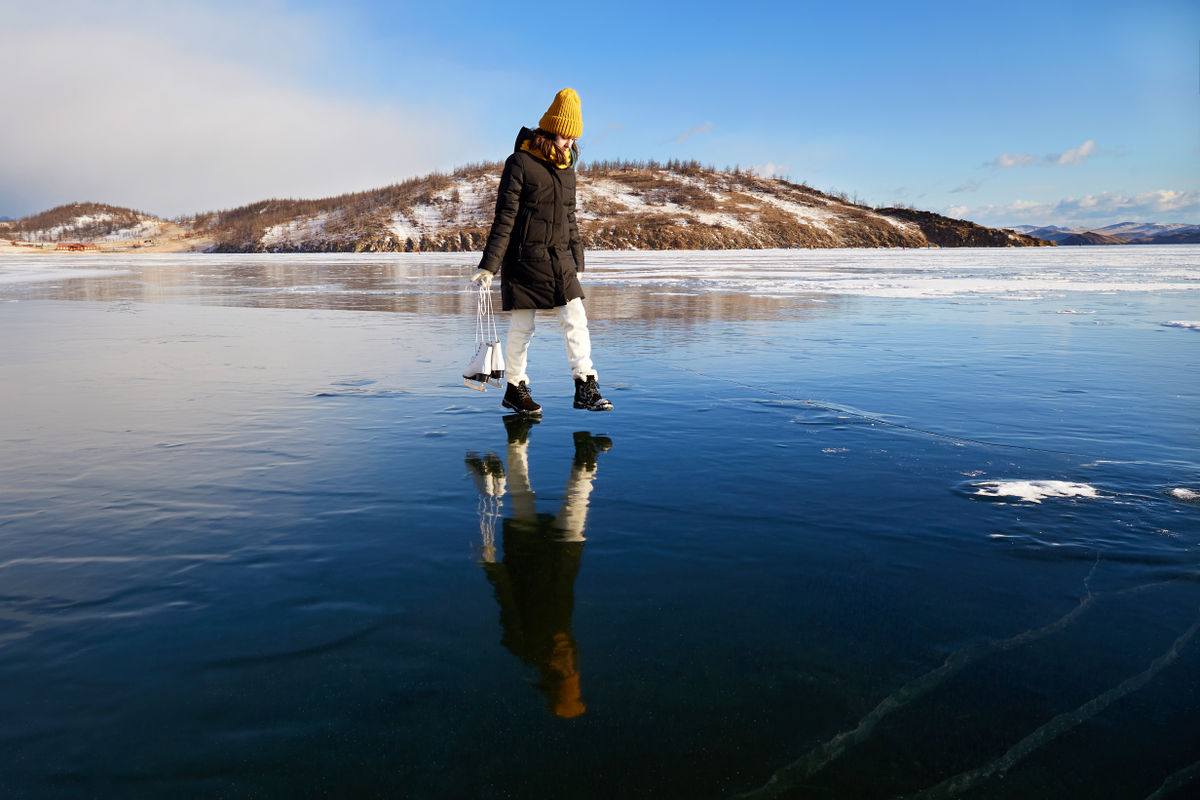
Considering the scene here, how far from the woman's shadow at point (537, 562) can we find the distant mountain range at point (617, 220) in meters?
94.2

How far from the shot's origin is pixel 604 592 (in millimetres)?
2584

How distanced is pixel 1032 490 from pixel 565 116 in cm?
377

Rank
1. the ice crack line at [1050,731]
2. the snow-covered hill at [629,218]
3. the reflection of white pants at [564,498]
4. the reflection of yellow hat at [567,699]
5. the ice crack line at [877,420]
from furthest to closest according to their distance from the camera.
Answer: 1. the snow-covered hill at [629,218]
2. the ice crack line at [877,420]
3. the reflection of white pants at [564,498]
4. the reflection of yellow hat at [567,699]
5. the ice crack line at [1050,731]

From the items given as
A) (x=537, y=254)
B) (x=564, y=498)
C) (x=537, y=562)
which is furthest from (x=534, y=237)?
(x=537, y=562)

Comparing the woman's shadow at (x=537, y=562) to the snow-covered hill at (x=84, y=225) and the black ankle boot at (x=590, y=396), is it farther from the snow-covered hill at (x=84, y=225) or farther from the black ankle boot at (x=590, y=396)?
the snow-covered hill at (x=84, y=225)

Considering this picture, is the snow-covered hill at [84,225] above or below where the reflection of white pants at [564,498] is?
above

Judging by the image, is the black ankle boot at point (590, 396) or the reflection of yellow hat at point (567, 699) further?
the black ankle boot at point (590, 396)

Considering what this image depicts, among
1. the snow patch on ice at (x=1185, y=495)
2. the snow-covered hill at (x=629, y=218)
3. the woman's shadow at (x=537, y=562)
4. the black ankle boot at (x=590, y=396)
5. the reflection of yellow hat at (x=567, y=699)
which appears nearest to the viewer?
the reflection of yellow hat at (x=567, y=699)

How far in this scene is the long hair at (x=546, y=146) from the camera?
17.8 feet

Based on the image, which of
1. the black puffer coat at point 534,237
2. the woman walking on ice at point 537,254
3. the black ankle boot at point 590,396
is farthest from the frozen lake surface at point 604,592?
the black puffer coat at point 534,237

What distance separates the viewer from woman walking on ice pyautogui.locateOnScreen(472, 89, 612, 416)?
17.8 feet

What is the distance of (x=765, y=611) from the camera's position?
2.44 m

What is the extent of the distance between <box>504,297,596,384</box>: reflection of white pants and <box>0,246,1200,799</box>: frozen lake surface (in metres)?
0.38

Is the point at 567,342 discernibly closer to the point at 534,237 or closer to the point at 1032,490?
the point at 534,237
